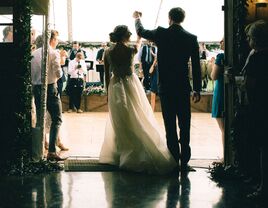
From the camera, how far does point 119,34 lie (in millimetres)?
6328

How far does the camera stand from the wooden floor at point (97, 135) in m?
7.39

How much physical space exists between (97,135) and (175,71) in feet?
12.2

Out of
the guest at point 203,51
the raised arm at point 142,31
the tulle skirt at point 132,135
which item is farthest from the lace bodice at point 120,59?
the guest at point 203,51

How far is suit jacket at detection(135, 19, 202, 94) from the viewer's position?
19.3ft

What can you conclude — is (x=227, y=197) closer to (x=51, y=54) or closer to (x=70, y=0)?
(x=51, y=54)

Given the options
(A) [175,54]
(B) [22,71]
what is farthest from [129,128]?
(B) [22,71]

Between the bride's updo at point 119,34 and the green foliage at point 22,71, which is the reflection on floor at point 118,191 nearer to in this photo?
the green foliage at point 22,71

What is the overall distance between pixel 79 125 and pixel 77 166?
452 centimetres

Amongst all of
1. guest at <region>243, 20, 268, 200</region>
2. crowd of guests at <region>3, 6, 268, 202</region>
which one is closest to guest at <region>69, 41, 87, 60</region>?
crowd of guests at <region>3, 6, 268, 202</region>

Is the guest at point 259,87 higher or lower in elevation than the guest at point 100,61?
lower

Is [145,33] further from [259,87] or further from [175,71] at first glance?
[259,87]

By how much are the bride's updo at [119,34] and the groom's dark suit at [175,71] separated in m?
0.37

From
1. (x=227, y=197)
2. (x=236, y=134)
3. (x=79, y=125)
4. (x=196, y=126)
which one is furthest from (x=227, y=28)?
(x=79, y=125)

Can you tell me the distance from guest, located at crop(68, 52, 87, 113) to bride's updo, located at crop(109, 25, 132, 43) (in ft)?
24.5
